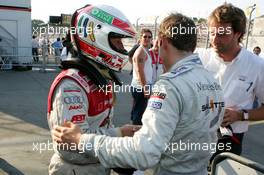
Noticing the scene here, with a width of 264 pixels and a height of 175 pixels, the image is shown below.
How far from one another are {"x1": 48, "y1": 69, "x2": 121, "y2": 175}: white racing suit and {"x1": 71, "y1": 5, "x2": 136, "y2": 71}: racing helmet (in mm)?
180

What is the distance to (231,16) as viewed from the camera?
112 inches

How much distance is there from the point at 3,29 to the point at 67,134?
1470cm

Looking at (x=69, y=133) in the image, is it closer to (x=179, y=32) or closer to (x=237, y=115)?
(x=179, y=32)

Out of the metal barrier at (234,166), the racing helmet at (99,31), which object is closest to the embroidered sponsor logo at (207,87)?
the metal barrier at (234,166)

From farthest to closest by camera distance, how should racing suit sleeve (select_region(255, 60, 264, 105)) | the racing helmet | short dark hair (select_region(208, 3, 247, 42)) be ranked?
racing suit sleeve (select_region(255, 60, 264, 105)) < short dark hair (select_region(208, 3, 247, 42)) < the racing helmet

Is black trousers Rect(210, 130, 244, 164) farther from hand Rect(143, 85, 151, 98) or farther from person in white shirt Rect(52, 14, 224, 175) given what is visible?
hand Rect(143, 85, 151, 98)

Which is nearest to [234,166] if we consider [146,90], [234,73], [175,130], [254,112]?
[175,130]

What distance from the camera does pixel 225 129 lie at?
10.1 feet

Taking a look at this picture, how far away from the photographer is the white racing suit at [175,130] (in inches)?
67.7

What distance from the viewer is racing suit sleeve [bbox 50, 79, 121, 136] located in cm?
203

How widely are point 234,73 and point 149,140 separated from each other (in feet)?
5.34

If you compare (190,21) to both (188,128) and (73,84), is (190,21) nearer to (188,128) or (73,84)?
(188,128)

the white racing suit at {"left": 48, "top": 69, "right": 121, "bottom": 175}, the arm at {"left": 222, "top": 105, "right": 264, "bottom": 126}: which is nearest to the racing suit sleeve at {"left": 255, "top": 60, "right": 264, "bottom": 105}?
the arm at {"left": 222, "top": 105, "right": 264, "bottom": 126}

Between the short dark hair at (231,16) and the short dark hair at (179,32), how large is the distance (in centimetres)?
92
